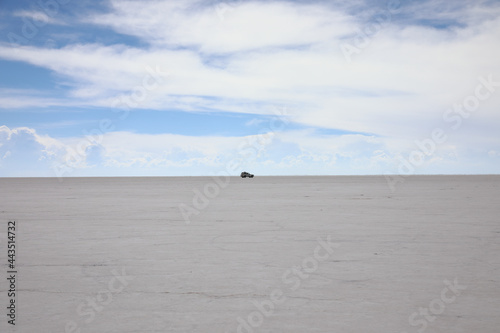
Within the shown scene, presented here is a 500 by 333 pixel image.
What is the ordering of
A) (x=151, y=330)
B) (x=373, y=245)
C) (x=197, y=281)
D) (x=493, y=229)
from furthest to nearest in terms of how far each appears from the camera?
(x=493, y=229), (x=373, y=245), (x=197, y=281), (x=151, y=330)

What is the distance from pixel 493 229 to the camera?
27.6 ft

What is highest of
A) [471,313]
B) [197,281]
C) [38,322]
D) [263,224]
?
[263,224]

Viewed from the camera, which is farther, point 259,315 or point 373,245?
point 373,245

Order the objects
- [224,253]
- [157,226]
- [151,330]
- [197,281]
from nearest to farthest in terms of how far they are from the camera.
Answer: [151,330], [197,281], [224,253], [157,226]

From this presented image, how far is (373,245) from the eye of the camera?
262 inches

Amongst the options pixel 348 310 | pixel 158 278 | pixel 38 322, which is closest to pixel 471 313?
pixel 348 310

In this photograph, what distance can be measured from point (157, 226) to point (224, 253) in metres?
3.59

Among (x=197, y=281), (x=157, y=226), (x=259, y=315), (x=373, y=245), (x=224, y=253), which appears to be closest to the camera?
(x=259, y=315)

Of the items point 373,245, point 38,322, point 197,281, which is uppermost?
point 373,245

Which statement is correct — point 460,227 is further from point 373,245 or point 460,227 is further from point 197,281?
point 197,281

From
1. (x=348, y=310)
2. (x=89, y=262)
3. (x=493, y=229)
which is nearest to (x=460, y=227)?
(x=493, y=229)

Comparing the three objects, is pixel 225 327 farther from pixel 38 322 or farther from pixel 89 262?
pixel 89 262

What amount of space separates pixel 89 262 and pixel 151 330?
2.73 meters

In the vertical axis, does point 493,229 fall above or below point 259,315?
above
